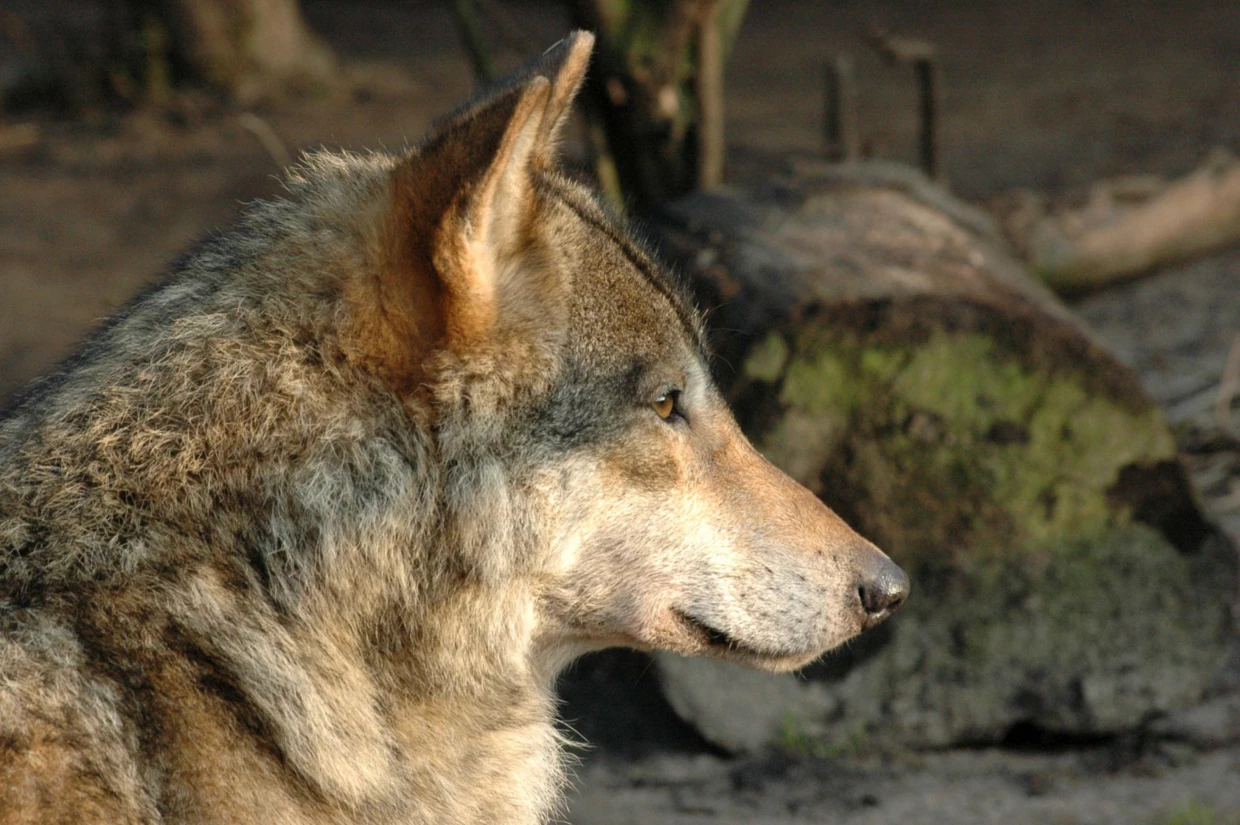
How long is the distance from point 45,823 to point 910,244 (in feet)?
13.1

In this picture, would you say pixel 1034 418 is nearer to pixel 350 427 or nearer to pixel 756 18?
pixel 350 427

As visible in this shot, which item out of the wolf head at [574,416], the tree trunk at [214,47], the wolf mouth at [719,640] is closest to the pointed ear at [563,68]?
the wolf head at [574,416]

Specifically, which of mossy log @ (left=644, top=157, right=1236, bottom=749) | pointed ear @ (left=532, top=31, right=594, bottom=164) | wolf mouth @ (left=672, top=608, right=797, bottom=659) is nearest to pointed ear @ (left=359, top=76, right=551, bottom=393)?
pointed ear @ (left=532, top=31, right=594, bottom=164)

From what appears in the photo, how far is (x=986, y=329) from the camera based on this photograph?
5.03 metres

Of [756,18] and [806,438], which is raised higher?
[756,18]

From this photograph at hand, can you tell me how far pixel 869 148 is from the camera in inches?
353

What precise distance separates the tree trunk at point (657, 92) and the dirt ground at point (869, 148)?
177cm

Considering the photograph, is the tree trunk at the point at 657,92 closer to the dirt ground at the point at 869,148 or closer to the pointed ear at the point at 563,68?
the dirt ground at the point at 869,148

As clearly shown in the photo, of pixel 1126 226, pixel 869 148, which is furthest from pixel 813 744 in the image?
pixel 869 148

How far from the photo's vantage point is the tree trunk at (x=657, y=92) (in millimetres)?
6574

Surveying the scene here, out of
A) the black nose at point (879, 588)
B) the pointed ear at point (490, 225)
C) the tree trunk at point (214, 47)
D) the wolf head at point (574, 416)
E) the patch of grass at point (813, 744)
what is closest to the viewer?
the pointed ear at point (490, 225)

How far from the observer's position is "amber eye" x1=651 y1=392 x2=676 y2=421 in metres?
3.03

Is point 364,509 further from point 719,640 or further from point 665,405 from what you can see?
point 719,640

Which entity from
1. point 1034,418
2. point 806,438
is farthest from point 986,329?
point 806,438
